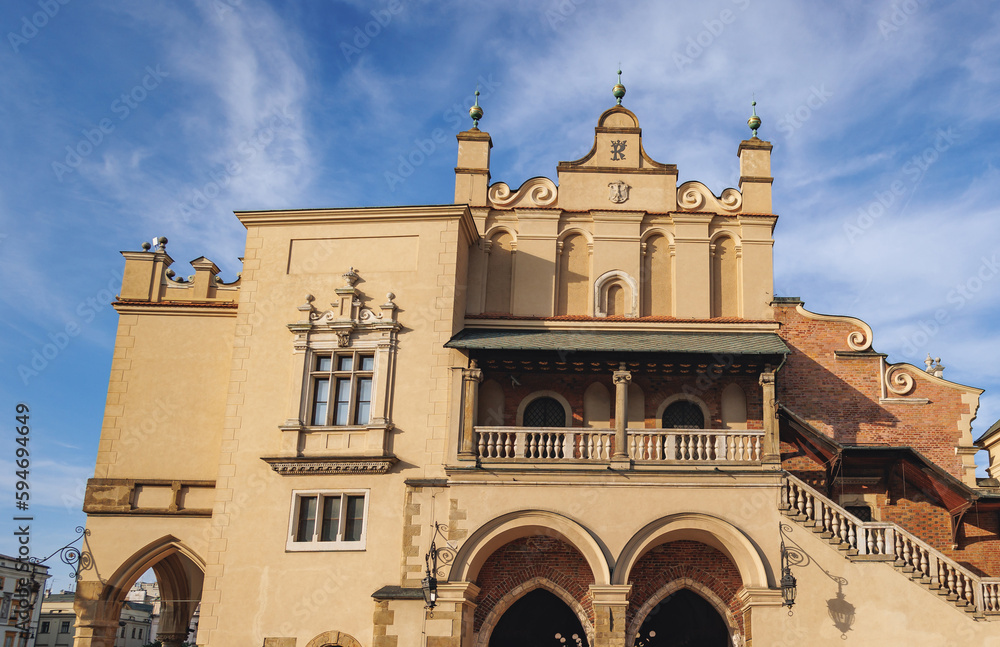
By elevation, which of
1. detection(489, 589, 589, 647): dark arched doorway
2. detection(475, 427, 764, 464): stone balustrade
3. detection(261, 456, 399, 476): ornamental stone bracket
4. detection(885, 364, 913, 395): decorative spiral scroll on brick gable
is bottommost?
detection(489, 589, 589, 647): dark arched doorway

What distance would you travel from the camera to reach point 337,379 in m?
21.6

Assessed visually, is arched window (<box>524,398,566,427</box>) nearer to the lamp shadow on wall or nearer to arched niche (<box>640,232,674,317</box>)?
arched niche (<box>640,232,674,317</box>)

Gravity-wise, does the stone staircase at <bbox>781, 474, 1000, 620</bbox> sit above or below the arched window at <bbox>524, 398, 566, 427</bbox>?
below

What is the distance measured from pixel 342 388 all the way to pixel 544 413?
191 inches

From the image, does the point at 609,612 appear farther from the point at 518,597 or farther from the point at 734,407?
the point at 734,407

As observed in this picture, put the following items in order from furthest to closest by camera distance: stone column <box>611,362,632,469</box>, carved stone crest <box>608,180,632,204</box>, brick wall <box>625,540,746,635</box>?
carved stone crest <box>608,180,632,204</box> < brick wall <box>625,540,746,635</box> < stone column <box>611,362,632,469</box>

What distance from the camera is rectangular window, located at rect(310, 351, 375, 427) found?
2130 centimetres

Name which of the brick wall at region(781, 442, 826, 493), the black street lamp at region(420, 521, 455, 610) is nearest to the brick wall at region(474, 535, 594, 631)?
the black street lamp at region(420, 521, 455, 610)

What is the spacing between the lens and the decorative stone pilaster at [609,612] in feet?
61.8

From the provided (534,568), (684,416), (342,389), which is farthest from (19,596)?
(684,416)

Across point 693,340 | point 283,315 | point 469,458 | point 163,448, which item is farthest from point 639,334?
point 163,448

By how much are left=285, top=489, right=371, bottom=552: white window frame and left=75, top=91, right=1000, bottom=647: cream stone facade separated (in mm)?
66

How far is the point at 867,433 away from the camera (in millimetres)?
22516

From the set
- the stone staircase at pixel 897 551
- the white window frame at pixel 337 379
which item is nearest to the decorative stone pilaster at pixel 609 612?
the stone staircase at pixel 897 551
